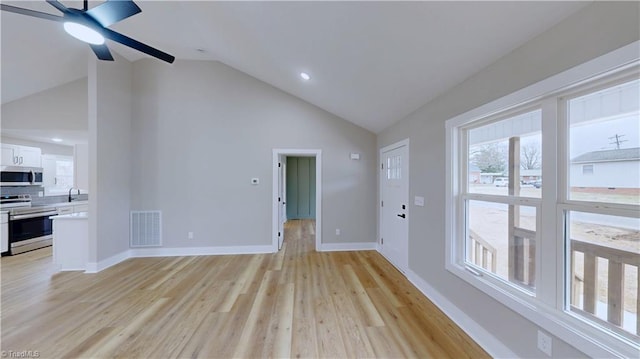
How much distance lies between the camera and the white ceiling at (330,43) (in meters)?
1.66

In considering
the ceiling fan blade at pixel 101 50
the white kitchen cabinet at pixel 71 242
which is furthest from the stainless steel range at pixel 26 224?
the ceiling fan blade at pixel 101 50

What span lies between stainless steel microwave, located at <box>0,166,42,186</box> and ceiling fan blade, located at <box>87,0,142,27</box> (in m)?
4.91

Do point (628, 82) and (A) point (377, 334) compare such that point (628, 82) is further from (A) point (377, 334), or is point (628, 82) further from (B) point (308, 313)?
(B) point (308, 313)

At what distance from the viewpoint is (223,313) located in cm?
253

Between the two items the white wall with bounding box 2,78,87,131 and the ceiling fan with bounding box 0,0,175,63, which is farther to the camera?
the white wall with bounding box 2,78,87,131

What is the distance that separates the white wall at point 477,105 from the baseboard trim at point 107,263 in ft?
15.4

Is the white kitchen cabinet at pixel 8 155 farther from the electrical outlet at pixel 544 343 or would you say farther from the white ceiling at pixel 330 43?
the electrical outlet at pixel 544 343

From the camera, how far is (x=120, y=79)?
4078 millimetres

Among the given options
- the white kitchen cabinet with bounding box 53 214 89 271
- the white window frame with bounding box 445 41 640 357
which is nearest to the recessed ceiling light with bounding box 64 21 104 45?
the white kitchen cabinet with bounding box 53 214 89 271

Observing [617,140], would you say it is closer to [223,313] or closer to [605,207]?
[605,207]

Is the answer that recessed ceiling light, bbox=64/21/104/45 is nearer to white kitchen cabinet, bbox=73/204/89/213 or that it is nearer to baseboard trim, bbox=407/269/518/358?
baseboard trim, bbox=407/269/518/358

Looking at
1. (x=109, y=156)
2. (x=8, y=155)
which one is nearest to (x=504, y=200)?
(x=109, y=156)

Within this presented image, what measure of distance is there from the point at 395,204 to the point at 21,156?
7.28 metres

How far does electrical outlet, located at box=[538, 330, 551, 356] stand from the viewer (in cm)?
146
